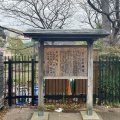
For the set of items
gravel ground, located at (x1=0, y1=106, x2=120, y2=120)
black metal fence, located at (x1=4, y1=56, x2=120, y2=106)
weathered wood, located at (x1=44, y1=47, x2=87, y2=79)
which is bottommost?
gravel ground, located at (x1=0, y1=106, x2=120, y2=120)

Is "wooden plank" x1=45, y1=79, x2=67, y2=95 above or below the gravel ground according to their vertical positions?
above

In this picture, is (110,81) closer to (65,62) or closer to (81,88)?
(81,88)

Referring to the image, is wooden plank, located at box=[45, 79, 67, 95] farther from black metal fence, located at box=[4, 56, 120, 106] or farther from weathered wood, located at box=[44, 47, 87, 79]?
weathered wood, located at box=[44, 47, 87, 79]

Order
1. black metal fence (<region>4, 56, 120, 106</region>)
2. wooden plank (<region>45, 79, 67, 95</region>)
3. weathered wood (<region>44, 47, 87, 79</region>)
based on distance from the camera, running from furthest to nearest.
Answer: wooden plank (<region>45, 79, 67, 95</region>) < black metal fence (<region>4, 56, 120, 106</region>) < weathered wood (<region>44, 47, 87, 79</region>)

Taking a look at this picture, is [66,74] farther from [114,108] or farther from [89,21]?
[89,21]

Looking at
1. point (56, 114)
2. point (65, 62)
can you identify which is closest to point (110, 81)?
point (65, 62)

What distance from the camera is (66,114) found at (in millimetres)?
5922

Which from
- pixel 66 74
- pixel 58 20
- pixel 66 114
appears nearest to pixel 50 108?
pixel 66 114

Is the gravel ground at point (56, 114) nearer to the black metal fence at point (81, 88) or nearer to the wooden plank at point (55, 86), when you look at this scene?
the black metal fence at point (81, 88)

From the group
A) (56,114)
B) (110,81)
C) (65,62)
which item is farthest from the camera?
(110,81)

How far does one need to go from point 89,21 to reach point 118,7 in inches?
242

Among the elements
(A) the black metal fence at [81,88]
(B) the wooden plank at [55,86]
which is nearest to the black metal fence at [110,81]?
(A) the black metal fence at [81,88]

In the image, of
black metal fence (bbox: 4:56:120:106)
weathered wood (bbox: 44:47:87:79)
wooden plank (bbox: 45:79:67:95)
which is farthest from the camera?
wooden plank (bbox: 45:79:67:95)

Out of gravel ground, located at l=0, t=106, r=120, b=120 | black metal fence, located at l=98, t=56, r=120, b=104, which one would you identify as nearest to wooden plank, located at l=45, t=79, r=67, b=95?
gravel ground, located at l=0, t=106, r=120, b=120
